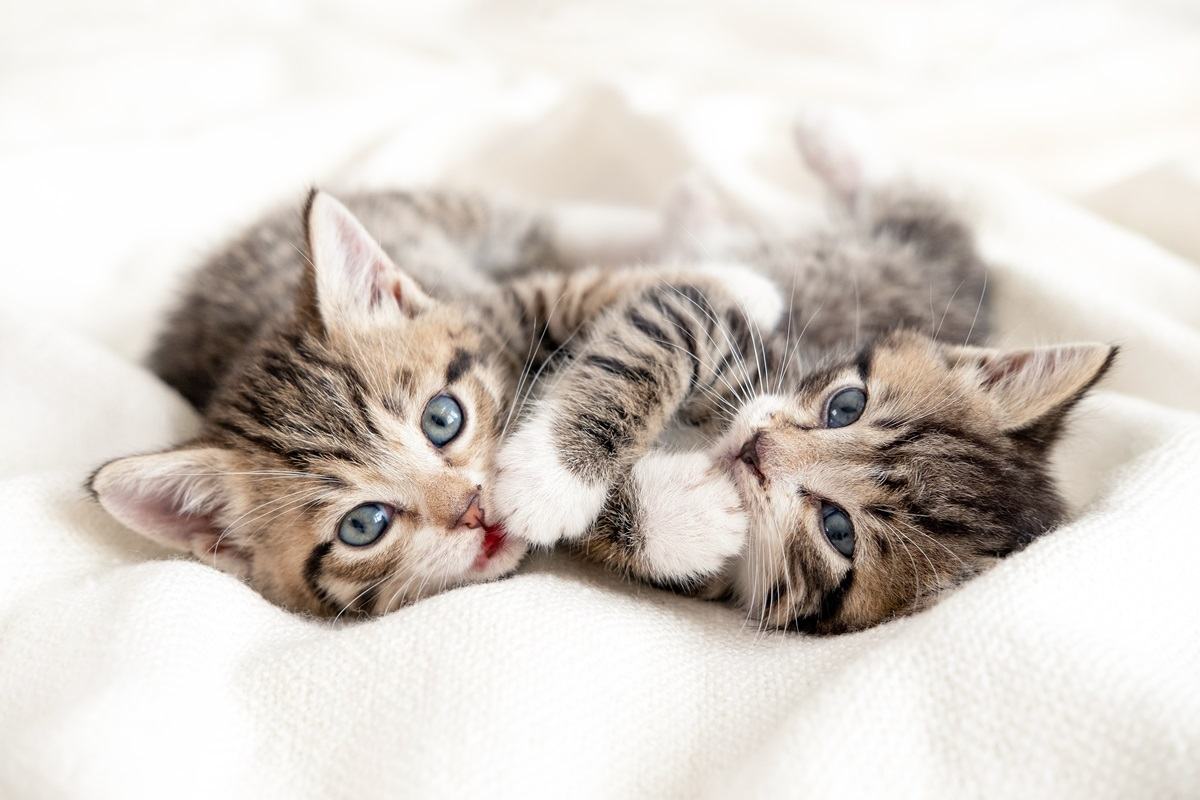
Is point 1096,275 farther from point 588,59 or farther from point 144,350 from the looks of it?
point 144,350

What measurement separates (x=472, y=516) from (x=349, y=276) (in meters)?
0.50

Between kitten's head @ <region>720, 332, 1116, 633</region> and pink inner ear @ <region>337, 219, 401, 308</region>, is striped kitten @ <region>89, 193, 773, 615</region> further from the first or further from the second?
kitten's head @ <region>720, 332, 1116, 633</region>

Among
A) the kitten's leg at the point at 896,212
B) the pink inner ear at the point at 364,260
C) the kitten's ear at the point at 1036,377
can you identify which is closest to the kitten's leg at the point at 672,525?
the kitten's ear at the point at 1036,377

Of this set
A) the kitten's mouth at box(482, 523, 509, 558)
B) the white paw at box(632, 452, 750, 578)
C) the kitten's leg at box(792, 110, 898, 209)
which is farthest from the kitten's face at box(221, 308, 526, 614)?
the kitten's leg at box(792, 110, 898, 209)

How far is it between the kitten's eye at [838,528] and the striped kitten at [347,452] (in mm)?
489

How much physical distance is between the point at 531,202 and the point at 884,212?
104 centimetres

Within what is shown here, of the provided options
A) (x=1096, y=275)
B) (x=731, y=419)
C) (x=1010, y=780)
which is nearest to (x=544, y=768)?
(x=1010, y=780)

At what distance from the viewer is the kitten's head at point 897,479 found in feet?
4.14

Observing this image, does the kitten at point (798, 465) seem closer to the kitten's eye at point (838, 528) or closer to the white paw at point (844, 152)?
the kitten's eye at point (838, 528)

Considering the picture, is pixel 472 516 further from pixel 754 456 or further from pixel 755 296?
pixel 755 296

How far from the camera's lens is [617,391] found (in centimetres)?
141

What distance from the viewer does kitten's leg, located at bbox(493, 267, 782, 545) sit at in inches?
51.5

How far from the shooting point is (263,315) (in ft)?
6.33

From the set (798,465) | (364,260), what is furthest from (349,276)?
(798,465)
